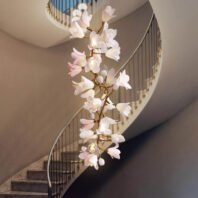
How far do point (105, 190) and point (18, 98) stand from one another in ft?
8.55

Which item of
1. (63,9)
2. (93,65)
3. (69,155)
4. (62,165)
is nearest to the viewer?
(93,65)

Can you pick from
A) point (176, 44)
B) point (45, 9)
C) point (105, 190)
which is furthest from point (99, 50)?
point (105, 190)

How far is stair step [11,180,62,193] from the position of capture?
5.30 metres

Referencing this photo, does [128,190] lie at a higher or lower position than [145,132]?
lower

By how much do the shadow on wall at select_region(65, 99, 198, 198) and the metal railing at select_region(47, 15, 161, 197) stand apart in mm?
512

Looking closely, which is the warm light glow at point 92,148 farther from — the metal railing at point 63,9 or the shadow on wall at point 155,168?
the shadow on wall at point 155,168

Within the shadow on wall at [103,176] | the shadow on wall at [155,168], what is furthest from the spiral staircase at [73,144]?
the shadow on wall at [103,176]

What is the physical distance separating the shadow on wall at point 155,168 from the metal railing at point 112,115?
1.68 feet

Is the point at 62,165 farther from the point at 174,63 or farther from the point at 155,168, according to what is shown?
the point at 174,63

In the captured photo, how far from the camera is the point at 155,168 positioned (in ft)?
19.7

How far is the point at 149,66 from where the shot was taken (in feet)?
20.5

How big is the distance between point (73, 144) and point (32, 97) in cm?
122

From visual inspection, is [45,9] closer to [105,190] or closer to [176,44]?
[176,44]

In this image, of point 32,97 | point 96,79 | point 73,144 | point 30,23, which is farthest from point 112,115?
point 96,79
